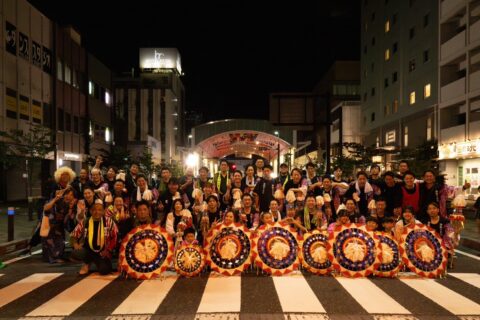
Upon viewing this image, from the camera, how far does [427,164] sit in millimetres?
24375

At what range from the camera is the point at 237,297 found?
5.81 meters

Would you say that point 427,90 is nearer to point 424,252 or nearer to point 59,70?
point 424,252

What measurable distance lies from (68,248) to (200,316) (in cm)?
614

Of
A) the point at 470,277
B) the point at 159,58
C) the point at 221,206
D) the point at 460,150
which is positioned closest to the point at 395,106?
the point at 460,150

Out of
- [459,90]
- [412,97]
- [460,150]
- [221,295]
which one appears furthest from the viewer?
[412,97]

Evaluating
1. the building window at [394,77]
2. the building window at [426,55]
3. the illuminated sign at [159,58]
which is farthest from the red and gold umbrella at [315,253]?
the illuminated sign at [159,58]

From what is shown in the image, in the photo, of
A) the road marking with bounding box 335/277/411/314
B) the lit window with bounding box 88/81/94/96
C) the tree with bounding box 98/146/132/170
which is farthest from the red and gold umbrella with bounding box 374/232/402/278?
the lit window with bounding box 88/81/94/96

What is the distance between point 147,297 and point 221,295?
3.64 ft

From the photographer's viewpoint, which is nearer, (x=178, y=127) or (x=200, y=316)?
(x=200, y=316)

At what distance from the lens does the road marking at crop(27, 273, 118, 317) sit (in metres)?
5.28

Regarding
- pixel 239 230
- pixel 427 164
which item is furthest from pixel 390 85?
pixel 239 230

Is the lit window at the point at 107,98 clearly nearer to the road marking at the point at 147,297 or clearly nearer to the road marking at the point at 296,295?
the road marking at the point at 147,297

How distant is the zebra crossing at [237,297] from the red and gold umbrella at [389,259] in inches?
6.8

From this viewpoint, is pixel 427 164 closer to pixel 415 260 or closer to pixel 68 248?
pixel 415 260
